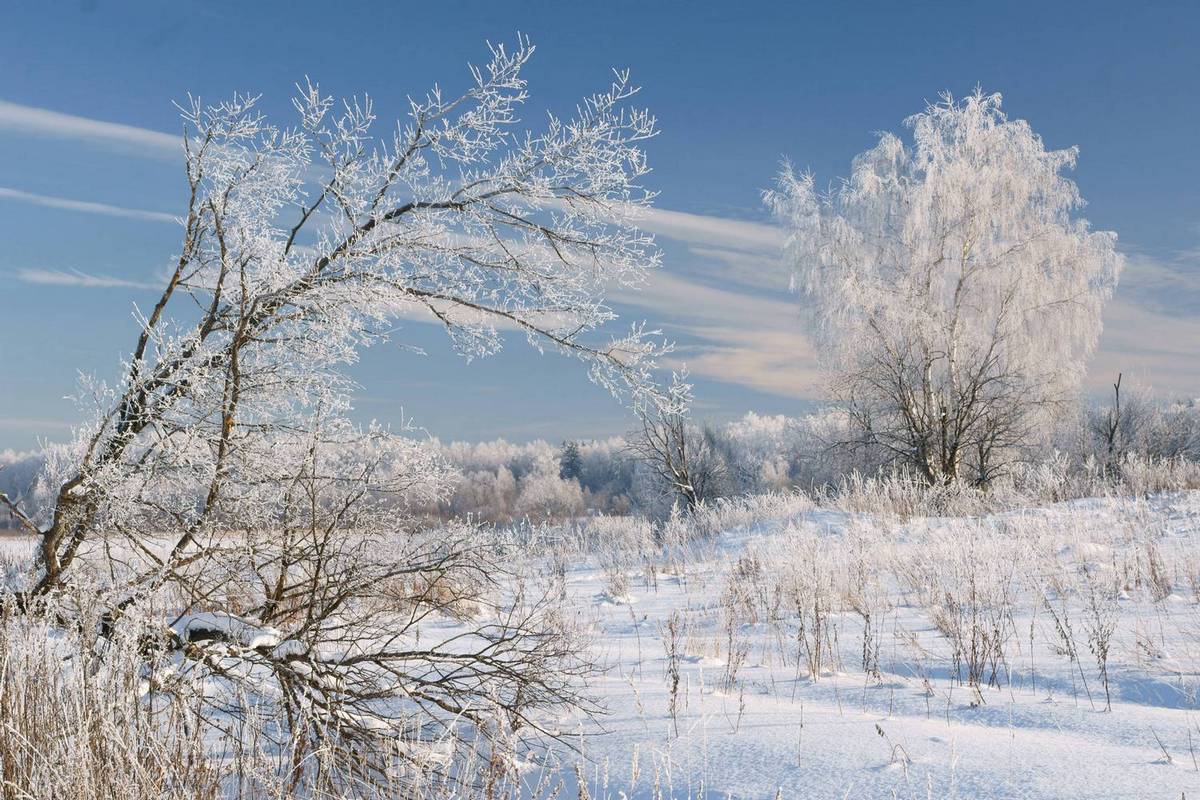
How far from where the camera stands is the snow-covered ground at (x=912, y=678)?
323 centimetres

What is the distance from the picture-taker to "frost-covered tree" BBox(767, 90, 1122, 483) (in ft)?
67.3

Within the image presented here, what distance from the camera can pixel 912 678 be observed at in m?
5.09

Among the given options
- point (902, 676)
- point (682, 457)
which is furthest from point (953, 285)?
point (902, 676)

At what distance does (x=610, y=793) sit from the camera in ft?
11.0

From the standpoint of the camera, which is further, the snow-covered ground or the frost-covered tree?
the frost-covered tree

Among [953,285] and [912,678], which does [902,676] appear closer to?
[912,678]

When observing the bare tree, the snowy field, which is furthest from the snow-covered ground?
the bare tree

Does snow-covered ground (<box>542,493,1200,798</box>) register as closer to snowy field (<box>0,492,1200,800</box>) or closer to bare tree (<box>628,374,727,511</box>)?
snowy field (<box>0,492,1200,800</box>)

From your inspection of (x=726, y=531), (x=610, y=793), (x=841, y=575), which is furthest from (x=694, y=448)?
(x=610, y=793)

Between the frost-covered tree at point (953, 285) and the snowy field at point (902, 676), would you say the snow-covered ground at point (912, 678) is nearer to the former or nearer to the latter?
the snowy field at point (902, 676)

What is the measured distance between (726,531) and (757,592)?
7353mm

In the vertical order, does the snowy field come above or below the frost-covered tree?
below

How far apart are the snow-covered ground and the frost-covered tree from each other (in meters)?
10.6

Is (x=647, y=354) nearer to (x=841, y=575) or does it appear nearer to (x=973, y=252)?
(x=841, y=575)
